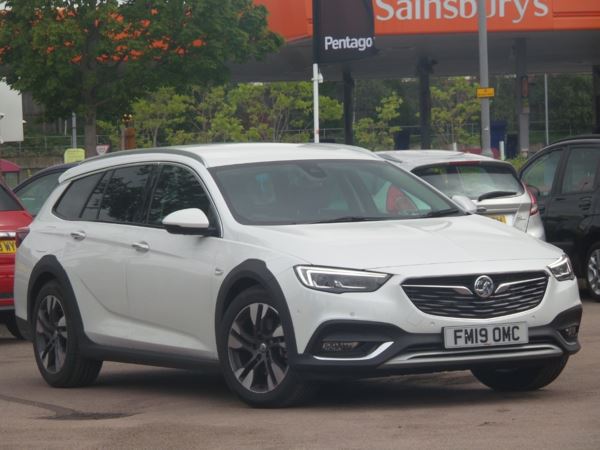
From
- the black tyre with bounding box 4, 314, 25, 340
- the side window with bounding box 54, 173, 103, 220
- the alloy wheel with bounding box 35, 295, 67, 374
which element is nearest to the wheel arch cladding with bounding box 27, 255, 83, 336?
the alloy wheel with bounding box 35, 295, 67, 374

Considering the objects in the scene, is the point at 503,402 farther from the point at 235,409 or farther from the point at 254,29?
the point at 254,29

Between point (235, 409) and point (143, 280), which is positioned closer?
point (235, 409)

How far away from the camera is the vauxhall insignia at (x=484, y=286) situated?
27.7ft

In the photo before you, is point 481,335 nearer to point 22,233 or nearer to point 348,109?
point 22,233

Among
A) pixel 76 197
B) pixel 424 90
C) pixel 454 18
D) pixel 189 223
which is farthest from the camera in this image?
pixel 424 90

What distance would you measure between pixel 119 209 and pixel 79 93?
25.3m

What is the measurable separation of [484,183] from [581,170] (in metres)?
1.96

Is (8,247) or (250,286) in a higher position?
(8,247)

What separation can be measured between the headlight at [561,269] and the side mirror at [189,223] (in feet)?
6.51

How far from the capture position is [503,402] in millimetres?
8977

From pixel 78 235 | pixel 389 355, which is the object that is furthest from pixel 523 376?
pixel 78 235

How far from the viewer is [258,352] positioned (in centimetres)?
884

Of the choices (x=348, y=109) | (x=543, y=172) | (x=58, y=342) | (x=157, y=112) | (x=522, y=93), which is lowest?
(x=58, y=342)

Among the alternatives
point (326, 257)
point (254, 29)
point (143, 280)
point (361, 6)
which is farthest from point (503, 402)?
point (254, 29)
